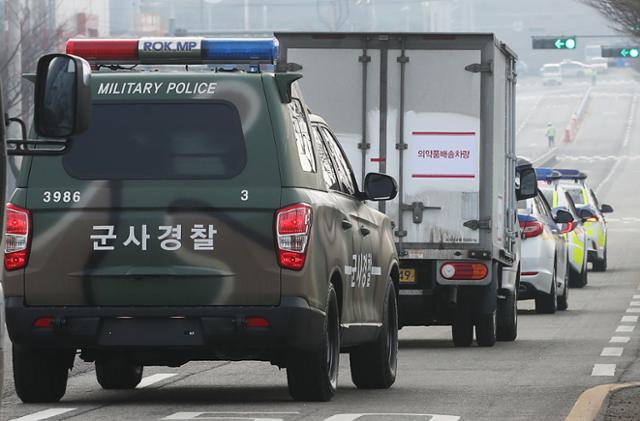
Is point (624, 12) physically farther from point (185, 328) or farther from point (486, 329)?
point (185, 328)

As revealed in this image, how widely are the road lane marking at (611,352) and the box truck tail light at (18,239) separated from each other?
6779 mm

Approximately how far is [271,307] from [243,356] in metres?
0.48

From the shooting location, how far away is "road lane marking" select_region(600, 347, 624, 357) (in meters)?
17.1

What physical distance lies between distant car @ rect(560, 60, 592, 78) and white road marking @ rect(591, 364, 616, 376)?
166922 mm

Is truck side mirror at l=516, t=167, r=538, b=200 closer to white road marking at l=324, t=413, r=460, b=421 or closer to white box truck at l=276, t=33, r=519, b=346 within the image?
white box truck at l=276, t=33, r=519, b=346

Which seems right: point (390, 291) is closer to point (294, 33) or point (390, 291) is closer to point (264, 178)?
point (264, 178)

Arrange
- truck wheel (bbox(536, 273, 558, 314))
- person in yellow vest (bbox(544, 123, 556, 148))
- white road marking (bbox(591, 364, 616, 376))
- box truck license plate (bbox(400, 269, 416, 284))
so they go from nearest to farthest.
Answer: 1. white road marking (bbox(591, 364, 616, 376))
2. box truck license plate (bbox(400, 269, 416, 284))
3. truck wheel (bbox(536, 273, 558, 314))
4. person in yellow vest (bbox(544, 123, 556, 148))

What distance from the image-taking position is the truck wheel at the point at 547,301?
24.8 m

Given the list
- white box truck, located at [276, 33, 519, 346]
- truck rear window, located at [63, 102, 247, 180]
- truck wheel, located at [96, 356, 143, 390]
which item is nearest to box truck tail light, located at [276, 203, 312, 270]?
truck rear window, located at [63, 102, 247, 180]

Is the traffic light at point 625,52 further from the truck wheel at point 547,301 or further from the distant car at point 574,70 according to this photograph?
the distant car at point 574,70

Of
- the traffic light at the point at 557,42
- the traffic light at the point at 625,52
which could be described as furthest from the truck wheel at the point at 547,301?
the traffic light at the point at 557,42

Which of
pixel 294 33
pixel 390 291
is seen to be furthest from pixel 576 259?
pixel 390 291

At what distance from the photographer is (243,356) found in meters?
11.8

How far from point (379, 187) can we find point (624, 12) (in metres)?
45.5
